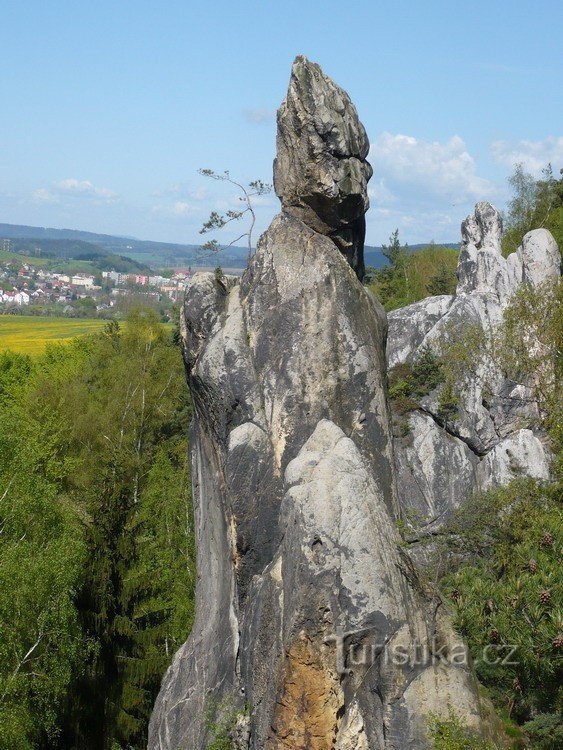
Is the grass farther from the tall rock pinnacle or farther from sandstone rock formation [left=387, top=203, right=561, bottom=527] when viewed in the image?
the tall rock pinnacle

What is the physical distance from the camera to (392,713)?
1258 cm

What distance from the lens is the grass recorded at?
109 meters

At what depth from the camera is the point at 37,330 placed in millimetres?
128750

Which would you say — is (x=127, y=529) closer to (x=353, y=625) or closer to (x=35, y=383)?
(x=353, y=625)

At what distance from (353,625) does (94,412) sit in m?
40.2

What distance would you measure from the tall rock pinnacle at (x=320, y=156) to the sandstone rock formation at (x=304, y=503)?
0.03m

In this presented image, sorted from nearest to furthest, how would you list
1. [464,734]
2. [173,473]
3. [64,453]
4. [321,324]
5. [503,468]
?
[464,734]
[321,324]
[503,468]
[173,473]
[64,453]

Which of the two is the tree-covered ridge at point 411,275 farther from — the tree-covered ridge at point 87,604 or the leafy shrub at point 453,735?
the leafy shrub at point 453,735

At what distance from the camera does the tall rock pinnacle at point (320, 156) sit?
16.4 metres

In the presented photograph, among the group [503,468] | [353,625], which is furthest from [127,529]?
[503,468]

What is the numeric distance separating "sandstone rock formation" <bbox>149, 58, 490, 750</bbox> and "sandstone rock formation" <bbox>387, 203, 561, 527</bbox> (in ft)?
77.1

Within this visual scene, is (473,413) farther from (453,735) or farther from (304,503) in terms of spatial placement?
(453,735)

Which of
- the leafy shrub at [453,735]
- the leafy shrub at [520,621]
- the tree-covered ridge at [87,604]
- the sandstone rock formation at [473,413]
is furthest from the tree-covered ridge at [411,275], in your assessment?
the leafy shrub at [453,735]

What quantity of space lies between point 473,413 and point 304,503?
31.2 metres
